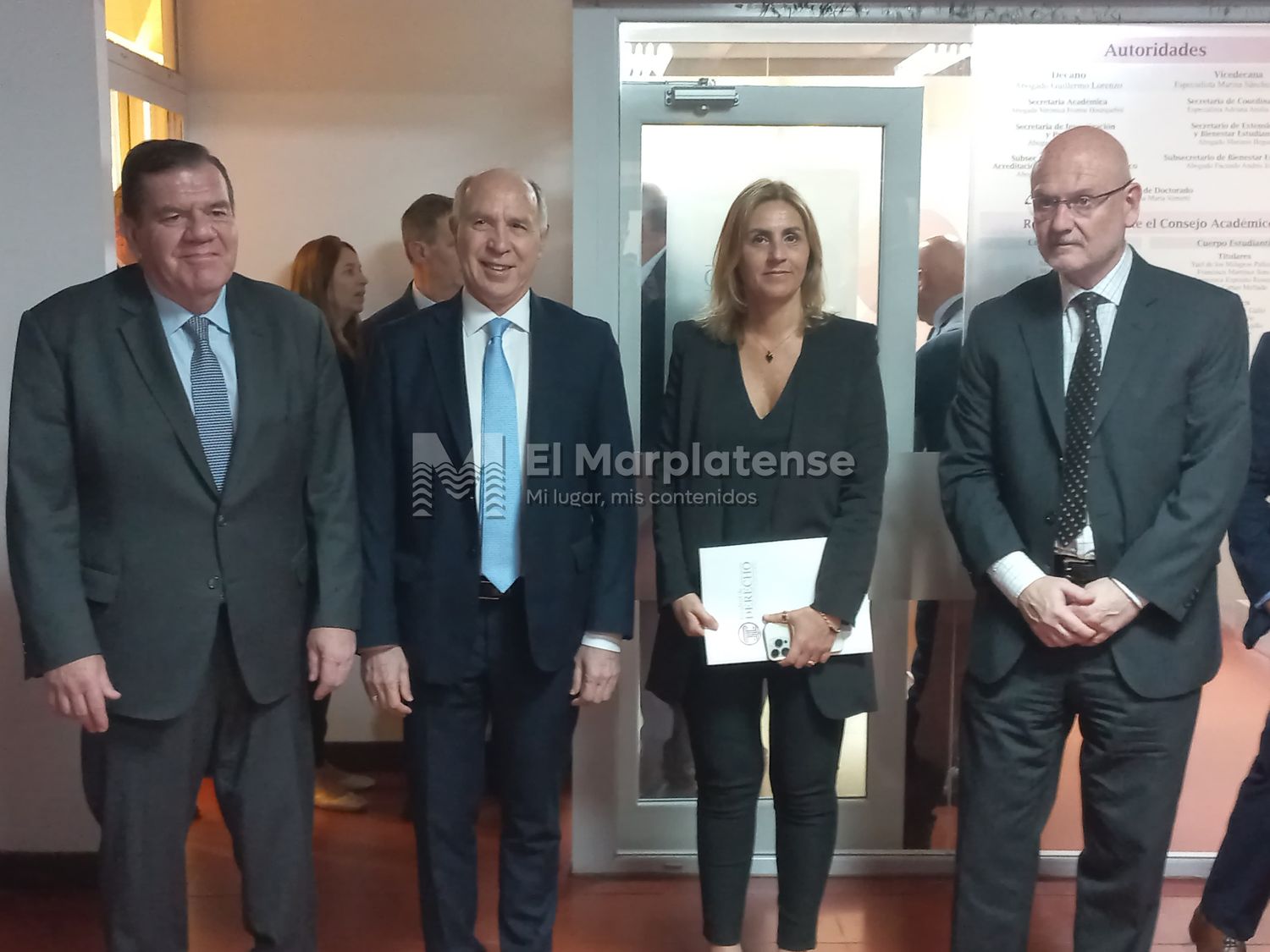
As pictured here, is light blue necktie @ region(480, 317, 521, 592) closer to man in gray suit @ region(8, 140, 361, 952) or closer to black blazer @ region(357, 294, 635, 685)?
black blazer @ region(357, 294, 635, 685)

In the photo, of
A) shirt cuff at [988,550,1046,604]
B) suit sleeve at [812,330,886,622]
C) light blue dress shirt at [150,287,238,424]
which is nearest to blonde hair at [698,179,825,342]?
suit sleeve at [812,330,886,622]

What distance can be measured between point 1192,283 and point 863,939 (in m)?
1.65

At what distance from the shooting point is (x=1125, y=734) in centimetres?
194

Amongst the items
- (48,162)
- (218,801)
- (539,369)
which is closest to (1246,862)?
(539,369)

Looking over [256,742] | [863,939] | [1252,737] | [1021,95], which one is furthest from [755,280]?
A: [1252,737]

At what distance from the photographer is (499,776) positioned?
214cm

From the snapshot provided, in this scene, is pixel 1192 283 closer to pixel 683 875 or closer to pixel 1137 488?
pixel 1137 488

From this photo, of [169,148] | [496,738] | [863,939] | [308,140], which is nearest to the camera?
[169,148]

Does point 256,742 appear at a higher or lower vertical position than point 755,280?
lower

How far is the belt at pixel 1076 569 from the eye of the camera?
195cm

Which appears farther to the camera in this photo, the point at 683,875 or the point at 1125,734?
the point at 683,875

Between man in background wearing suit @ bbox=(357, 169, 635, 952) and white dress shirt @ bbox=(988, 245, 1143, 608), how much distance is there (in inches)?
28.0

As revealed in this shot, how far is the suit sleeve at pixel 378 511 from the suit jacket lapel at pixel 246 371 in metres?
0.21

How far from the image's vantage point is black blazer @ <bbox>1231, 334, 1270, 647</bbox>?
213cm
